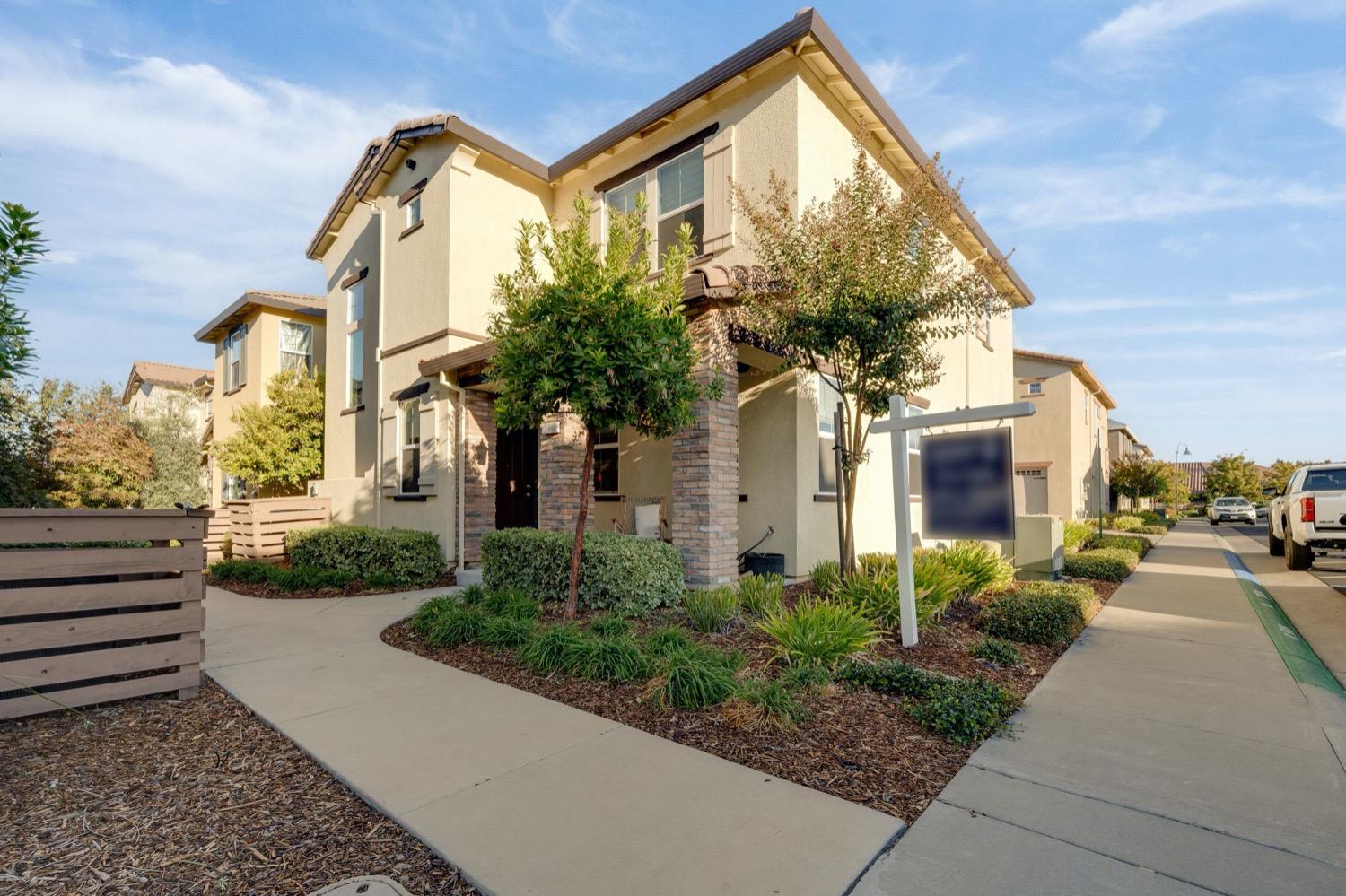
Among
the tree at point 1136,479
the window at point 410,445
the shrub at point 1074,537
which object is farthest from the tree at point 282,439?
the tree at point 1136,479

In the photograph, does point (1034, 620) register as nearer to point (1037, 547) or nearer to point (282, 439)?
point (1037, 547)

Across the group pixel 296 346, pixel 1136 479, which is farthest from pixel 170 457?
pixel 1136 479

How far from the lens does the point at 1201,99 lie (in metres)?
7.52

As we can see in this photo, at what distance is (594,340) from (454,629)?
2942 millimetres

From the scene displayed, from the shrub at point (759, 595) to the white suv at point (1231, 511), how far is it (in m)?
39.9

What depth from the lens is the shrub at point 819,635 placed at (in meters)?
4.88

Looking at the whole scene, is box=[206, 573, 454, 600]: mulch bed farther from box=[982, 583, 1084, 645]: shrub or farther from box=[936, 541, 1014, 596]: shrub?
box=[982, 583, 1084, 645]: shrub

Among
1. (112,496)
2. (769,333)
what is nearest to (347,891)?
(769,333)

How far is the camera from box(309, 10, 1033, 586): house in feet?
26.9

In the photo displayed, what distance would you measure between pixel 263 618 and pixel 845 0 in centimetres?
1061

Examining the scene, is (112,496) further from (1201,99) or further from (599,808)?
(1201,99)

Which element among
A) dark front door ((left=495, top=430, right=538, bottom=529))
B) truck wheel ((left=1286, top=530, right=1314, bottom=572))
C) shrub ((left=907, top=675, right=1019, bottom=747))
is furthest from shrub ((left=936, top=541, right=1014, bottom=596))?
truck wheel ((left=1286, top=530, right=1314, bottom=572))

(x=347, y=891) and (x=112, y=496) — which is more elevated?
(x=112, y=496)

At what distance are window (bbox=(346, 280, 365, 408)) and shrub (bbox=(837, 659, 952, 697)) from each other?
39.9 feet
